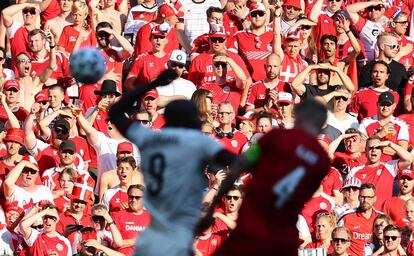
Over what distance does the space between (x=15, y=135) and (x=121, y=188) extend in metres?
1.54

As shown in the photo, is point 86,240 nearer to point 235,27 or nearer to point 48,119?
point 48,119

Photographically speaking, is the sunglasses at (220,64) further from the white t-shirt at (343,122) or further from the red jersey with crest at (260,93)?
the white t-shirt at (343,122)

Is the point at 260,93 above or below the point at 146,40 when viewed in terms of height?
below

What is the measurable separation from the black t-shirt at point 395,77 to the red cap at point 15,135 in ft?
16.5

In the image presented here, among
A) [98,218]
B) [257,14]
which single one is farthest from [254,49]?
[98,218]

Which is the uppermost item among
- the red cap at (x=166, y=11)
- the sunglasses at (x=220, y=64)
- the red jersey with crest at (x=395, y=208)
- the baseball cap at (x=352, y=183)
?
the red cap at (x=166, y=11)

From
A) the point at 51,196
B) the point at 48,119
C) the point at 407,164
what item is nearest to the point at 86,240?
the point at 51,196

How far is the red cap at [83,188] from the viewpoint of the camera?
16969mm

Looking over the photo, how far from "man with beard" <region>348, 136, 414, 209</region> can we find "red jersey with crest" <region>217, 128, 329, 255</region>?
7.27 m

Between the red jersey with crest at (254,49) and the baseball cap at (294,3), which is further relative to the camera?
the baseball cap at (294,3)

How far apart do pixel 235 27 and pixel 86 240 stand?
5.20 metres

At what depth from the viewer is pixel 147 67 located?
19047 millimetres

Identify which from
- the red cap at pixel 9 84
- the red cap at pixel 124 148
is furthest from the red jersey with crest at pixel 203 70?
the red cap at pixel 9 84

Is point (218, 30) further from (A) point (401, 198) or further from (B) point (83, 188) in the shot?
Answer: (A) point (401, 198)
